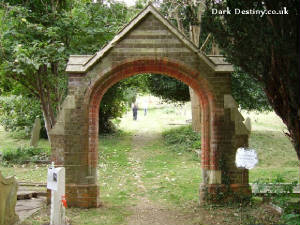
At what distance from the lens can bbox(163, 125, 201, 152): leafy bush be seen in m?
16.2

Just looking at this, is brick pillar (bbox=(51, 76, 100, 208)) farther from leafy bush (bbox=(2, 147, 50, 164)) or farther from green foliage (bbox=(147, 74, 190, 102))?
green foliage (bbox=(147, 74, 190, 102))

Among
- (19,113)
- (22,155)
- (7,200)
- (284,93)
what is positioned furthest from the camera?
(19,113)

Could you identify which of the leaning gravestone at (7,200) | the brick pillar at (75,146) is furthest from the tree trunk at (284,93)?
the leaning gravestone at (7,200)

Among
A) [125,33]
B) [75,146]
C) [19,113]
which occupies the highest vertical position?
[125,33]

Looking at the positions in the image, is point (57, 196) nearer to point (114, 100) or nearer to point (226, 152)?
point (226, 152)

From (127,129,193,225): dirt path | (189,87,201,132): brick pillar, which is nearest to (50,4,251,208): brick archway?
(127,129,193,225): dirt path

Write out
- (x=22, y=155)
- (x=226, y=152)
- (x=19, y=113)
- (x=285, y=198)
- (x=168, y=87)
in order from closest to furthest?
(x=285, y=198)
(x=226, y=152)
(x=22, y=155)
(x=168, y=87)
(x=19, y=113)

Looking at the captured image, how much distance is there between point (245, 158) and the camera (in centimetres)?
784

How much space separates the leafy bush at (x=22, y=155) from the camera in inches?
542

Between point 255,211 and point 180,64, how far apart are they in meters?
4.02

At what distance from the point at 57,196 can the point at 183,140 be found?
1197 centimetres

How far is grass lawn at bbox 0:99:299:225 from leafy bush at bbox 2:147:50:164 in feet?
1.82

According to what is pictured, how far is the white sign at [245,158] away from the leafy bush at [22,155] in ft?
31.5

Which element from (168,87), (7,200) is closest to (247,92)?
(168,87)
